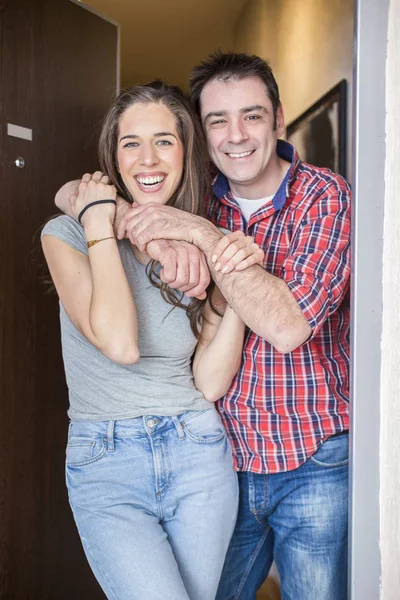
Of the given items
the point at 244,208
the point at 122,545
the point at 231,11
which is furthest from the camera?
the point at 231,11

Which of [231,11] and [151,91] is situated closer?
[151,91]

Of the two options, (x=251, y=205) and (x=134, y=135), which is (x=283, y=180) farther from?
(x=134, y=135)

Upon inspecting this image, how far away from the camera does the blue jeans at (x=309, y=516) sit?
1.56m

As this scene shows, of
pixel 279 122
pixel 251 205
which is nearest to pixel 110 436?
pixel 251 205

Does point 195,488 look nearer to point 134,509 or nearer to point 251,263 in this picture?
point 134,509

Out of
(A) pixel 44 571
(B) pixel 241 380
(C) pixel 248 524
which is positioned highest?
(B) pixel 241 380

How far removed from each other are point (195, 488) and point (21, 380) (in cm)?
109

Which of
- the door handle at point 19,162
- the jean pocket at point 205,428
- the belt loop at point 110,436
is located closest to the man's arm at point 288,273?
the jean pocket at point 205,428

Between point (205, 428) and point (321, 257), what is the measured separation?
422mm

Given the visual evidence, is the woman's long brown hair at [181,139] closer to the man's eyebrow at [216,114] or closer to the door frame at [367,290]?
the man's eyebrow at [216,114]

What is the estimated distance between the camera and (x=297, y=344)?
4.51ft

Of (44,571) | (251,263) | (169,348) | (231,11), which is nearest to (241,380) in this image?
(169,348)

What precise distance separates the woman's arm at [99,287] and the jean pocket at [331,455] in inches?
19.5

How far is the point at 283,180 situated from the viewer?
5.34 feet
